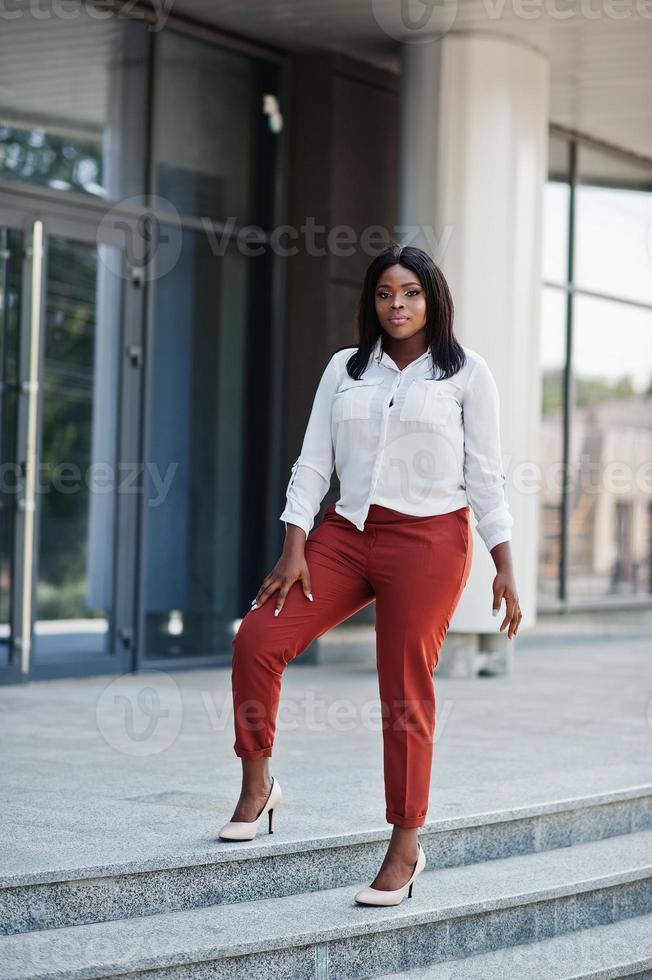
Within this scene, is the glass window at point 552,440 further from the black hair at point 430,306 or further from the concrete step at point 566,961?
the black hair at point 430,306

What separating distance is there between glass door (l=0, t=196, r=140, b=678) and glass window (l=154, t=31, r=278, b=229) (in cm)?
73

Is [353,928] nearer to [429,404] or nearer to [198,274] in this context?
[429,404]

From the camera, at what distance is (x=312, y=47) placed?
8.14 meters

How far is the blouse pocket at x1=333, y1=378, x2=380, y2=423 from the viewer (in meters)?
3.47

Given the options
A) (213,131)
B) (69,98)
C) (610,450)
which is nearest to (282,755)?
(69,98)

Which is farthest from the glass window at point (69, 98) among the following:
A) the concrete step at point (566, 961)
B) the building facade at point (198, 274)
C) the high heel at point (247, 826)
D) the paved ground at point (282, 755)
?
the concrete step at point (566, 961)

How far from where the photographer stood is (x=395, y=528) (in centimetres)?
340

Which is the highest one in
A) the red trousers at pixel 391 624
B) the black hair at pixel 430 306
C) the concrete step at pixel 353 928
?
the black hair at pixel 430 306

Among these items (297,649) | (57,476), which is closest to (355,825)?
(297,649)

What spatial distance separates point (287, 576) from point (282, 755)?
199cm

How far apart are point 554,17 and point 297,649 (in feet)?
17.1

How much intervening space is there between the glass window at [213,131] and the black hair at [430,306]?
174 inches

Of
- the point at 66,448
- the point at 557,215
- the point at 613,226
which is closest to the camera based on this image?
the point at 66,448

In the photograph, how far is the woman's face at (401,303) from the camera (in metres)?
3.47
